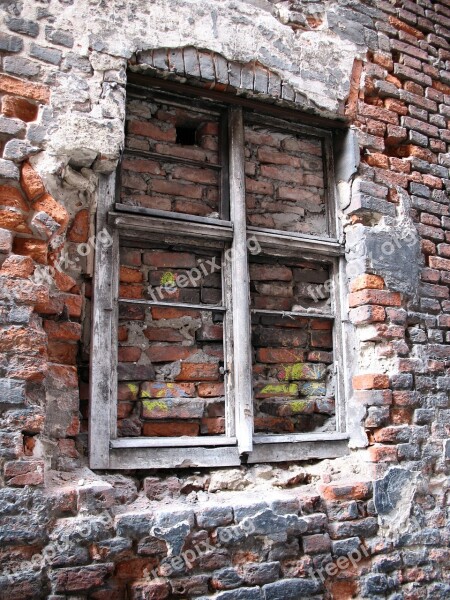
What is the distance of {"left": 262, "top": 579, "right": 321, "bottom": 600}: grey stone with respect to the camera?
2.32 meters

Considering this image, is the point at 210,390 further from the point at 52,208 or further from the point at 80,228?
the point at 52,208

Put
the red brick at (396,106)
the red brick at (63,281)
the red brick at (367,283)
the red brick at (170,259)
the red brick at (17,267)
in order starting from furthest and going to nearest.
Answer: the red brick at (396,106)
the red brick at (367,283)
the red brick at (170,259)
the red brick at (63,281)
the red brick at (17,267)

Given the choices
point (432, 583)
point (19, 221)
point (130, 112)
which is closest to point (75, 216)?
point (19, 221)

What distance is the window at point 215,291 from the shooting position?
2455mm

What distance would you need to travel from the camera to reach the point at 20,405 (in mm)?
2023

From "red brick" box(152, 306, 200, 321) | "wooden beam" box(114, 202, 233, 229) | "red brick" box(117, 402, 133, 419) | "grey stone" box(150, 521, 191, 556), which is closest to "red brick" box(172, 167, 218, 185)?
"wooden beam" box(114, 202, 233, 229)

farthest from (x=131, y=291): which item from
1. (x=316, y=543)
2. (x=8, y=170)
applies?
(x=316, y=543)

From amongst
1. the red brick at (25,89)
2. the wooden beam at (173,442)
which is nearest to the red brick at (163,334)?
the wooden beam at (173,442)

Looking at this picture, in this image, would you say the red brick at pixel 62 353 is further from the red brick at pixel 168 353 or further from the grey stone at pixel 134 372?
the red brick at pixel 168 353

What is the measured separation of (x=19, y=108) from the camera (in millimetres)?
2268

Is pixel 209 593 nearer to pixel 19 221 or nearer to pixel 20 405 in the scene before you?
pixel 20 405

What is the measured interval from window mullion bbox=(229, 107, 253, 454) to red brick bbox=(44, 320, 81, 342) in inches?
29.3

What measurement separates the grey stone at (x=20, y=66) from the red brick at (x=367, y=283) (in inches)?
71.3

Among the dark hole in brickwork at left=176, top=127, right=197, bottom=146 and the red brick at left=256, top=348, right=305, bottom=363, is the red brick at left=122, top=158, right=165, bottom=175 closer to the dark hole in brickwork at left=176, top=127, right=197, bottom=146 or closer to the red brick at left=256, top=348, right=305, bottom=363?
the dark hole in brickwork at left=176, top=127, right=197, bottom=146
